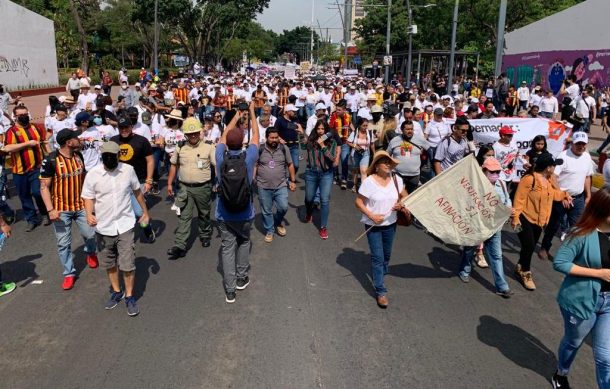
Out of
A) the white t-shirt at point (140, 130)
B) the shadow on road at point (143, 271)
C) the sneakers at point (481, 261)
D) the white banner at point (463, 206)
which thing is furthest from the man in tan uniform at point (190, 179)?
the sneakers at point (481, 261)

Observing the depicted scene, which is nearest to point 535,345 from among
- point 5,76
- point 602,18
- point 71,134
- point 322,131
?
point 322,131

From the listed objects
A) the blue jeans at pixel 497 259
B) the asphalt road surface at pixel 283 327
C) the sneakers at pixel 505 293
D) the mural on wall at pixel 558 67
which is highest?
the mural on wall at pixel 558 67

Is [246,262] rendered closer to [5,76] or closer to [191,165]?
[191,165]

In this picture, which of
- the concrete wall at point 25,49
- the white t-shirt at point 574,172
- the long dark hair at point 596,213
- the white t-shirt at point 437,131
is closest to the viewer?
the long dark hair at point 596,213

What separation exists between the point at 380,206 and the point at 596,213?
208cm

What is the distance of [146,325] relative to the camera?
15.9 feet

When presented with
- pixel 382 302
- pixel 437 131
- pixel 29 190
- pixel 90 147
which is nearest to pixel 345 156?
pixel 437 131

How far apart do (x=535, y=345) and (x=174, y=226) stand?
5.42m

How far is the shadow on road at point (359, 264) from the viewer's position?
5.89 meters

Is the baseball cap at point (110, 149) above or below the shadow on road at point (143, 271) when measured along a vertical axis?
above

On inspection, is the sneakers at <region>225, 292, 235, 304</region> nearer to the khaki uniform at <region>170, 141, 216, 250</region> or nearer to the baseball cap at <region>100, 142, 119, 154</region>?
the khaki uniform at <region>170, 141, 216, 250</region>

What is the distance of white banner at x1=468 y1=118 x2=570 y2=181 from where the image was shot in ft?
28.9

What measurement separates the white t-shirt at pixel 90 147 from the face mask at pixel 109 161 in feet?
8.62

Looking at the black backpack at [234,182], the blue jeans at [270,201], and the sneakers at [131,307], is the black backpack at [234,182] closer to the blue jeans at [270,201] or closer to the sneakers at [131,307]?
the sneakers at [131,307]
